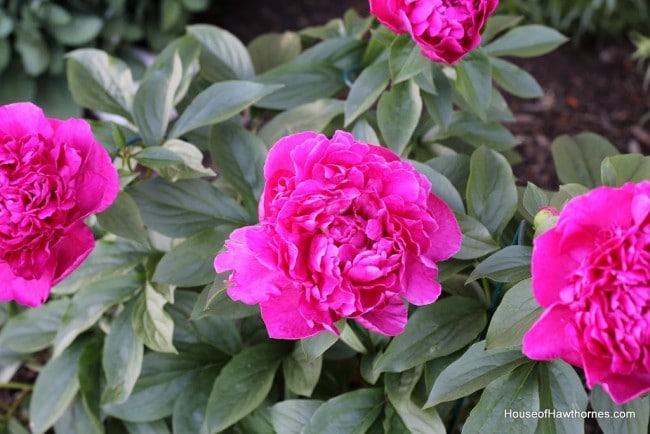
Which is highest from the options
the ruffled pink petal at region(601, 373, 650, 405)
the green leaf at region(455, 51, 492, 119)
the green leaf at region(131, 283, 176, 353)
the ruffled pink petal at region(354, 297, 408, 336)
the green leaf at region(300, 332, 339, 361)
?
the green leaf at region(455, 51, 492, 119)

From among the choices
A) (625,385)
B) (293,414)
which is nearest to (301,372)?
(293,414)

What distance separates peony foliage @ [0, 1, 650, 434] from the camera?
62 cm

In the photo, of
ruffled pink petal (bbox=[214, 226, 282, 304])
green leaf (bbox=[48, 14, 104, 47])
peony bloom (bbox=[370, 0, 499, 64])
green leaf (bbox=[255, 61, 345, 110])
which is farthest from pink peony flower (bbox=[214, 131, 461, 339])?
green leaf (bbox=[48, 14, 104, 47])

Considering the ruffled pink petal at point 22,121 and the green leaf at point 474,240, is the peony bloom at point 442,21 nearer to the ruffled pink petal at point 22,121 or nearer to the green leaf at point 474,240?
the green leaf at point 474,240

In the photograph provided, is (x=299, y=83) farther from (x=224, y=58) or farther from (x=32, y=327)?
(x=32, y=327)

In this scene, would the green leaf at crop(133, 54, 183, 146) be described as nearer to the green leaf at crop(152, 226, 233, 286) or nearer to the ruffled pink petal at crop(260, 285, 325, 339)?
the green leaf at crop(152, 226, 233, 286)

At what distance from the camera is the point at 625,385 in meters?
0.57

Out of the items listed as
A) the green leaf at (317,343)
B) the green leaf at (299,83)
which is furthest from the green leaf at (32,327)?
the green leaf at (317,343)

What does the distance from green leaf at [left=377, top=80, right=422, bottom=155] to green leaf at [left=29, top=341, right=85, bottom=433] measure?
0.57 meters

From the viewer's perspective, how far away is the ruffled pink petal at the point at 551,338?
578mm

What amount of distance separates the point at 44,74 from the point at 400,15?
1.94m

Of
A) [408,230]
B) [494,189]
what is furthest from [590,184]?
[408,230]

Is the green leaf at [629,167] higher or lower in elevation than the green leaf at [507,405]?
higher

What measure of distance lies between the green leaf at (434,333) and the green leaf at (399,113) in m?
0.21
